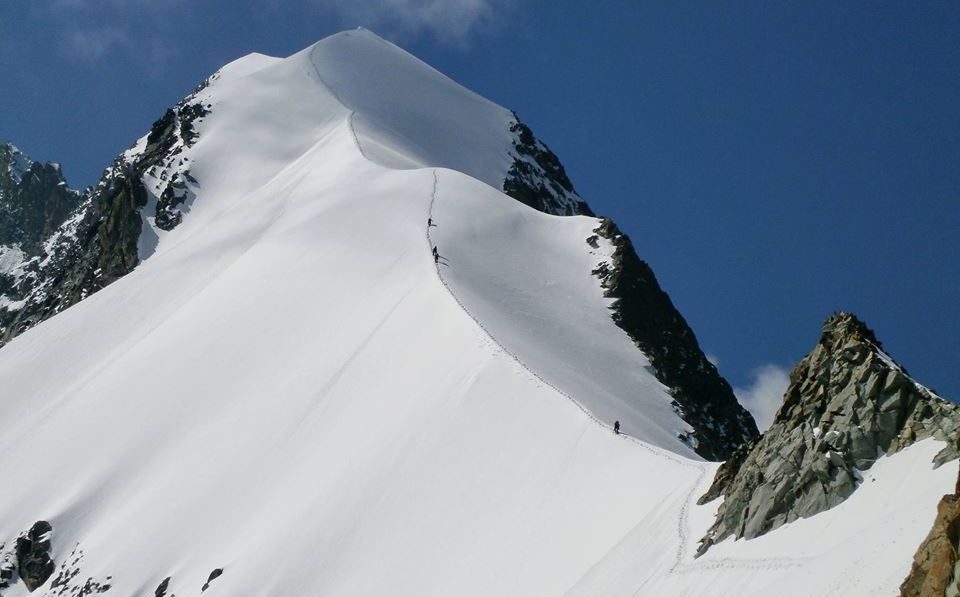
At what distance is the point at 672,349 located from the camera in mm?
63562

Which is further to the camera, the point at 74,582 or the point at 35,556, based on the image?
the point at 35,556

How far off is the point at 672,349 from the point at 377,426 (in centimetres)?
2395

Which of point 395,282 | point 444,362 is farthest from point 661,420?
point 395,282

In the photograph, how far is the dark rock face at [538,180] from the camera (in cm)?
10850

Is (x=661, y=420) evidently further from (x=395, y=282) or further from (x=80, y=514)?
(x=80, y=514)

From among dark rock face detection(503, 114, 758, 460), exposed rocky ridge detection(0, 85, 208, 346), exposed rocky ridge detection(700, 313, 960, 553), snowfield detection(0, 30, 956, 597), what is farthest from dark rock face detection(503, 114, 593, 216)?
exposed rocky ridge detection(700, 313, 960, 553)

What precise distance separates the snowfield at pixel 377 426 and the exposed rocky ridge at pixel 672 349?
1.45 metres

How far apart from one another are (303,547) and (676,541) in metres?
16.1

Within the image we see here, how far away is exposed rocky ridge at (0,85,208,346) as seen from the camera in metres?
94.9

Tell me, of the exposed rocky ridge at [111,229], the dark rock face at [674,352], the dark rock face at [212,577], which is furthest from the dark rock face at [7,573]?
the exposed rocky ridge at [111,229]

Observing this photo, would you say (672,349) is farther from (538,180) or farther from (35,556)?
(538,180)

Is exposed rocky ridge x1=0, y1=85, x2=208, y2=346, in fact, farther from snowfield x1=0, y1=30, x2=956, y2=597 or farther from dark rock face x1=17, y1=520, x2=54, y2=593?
dark rock face x1=17, y1=520, x2=54, y2=593

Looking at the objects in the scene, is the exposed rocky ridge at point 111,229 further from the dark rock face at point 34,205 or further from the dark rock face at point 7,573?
the dark rock face at point 7,573

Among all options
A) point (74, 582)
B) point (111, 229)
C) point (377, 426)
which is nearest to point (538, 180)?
point (111, 229)
